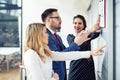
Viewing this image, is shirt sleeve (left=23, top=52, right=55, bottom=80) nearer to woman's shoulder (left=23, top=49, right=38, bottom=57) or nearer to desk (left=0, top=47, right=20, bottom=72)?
woman's shoulder (left=23, top=49, right=38, bottom=57)

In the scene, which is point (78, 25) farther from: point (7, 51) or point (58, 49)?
point (7, 51)

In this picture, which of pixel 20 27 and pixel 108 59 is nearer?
pixel 108 59

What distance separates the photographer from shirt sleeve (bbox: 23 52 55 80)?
5.72ft

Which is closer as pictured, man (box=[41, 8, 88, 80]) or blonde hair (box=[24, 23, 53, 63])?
blonde hair (box=[24, 23, 53, 63])

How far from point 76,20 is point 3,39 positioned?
315 cm

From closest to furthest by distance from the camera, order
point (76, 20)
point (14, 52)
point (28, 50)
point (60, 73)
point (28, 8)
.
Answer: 1. point (28, 50)
2. point (60, 73)
3. point (76, 20)
4. point (28, 8)
5. point (14, 52)

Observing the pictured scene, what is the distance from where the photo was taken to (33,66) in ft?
5.72

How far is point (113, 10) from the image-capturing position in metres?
2.11

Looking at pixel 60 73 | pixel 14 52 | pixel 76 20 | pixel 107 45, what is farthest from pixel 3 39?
pixel 107 45

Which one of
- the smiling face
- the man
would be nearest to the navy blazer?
the man

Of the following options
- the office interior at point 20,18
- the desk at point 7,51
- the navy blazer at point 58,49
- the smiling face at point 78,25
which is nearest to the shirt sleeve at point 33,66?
the navy blazer at point 58,49

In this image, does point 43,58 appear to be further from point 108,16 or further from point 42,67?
point 108,16

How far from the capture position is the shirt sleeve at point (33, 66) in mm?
1744

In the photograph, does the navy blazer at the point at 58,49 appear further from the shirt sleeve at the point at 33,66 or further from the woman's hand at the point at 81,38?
the shirt sleeve at the point at 33,66
